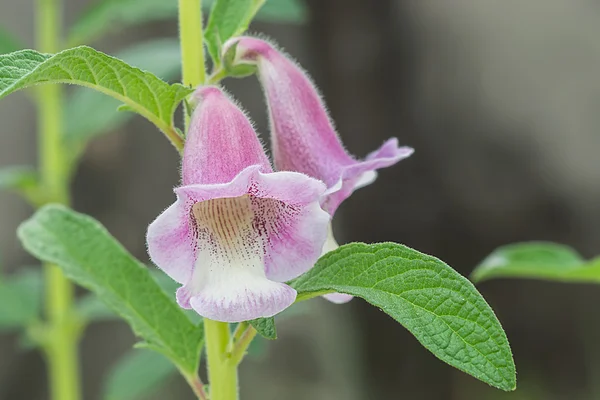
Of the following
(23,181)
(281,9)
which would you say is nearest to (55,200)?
(23,181)

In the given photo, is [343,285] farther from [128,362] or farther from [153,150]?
[153,150]

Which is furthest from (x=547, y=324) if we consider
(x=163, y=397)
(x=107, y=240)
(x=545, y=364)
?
(x=107, y=240)

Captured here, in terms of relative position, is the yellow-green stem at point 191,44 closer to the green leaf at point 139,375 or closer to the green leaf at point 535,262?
the green leaf at point 535,262

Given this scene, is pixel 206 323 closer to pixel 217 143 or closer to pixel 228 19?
pixel 217 143

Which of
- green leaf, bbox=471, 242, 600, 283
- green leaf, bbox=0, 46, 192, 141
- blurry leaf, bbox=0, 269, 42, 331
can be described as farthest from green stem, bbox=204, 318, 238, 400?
blurry leaf, bbox=0, 269, 42, 331

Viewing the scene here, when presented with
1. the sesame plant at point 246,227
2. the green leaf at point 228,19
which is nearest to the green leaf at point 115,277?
the sesame plant at point 246,227

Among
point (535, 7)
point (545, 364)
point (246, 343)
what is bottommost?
point (545, 364)
